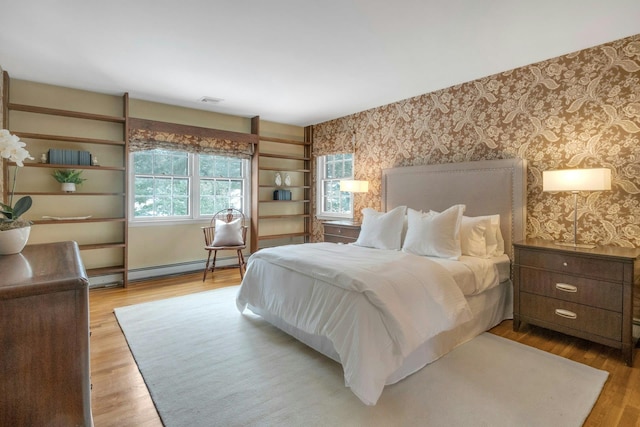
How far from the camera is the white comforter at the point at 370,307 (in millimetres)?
1857

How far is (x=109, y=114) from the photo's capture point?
13.7ft

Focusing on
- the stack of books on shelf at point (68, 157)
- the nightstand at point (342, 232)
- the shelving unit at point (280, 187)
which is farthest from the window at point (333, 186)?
the stack of books on shelf at point (68, 157)

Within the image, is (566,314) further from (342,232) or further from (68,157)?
(68,157)

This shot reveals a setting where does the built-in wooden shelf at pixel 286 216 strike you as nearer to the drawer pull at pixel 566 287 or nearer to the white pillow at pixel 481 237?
the white pillow at pixel 481 237

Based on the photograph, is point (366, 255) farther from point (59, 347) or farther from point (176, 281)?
point (176, 281)

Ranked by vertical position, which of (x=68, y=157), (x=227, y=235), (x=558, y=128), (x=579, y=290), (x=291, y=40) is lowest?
(x=579, y=290)

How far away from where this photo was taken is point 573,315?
98.3 inches

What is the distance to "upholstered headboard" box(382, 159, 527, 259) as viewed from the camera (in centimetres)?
318

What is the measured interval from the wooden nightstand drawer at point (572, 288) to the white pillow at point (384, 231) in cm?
118

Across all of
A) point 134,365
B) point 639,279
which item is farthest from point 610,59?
point 134,365

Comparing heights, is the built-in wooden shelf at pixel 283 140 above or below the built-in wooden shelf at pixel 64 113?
above

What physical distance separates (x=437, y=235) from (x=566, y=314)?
1.12m

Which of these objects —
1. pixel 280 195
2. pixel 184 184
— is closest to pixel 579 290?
pixel 280 195

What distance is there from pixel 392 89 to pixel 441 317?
9.14 feet
